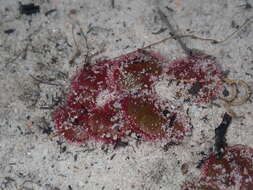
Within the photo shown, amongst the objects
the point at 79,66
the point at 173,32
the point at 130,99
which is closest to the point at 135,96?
the point at 130,99

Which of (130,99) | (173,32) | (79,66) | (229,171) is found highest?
(173,32)

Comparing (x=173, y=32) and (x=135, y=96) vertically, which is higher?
(x=173, y=32)

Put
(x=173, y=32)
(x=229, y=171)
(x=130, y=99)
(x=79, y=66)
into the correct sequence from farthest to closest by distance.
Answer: (x=173, y=32) → (x=79, y=66) → (x=130, y=99) → (x=229, y=171)

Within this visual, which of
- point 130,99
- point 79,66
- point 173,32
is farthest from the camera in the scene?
point 173,32

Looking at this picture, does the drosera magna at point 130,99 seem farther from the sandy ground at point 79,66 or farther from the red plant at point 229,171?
the red plant at point 229,171

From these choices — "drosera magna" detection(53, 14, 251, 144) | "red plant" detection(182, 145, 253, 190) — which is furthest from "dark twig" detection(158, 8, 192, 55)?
"red plant" detection(182, 145, 253, 190)

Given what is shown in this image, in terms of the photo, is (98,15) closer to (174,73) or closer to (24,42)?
(24,42)

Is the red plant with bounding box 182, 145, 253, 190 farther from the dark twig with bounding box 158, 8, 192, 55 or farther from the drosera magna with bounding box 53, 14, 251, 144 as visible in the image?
the dark twig with bounding box 158, 8, 192, 55

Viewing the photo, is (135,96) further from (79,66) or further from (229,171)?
(229,171)

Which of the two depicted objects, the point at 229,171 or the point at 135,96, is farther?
the point at 135,96
